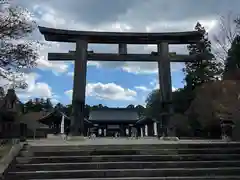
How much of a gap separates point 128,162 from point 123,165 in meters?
0.20

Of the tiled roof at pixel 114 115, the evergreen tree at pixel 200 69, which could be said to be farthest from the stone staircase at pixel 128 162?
the tiled roof at pixel 114 115

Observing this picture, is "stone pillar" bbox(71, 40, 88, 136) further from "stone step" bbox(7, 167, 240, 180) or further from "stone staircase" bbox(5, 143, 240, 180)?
"stone step" bbox(7, 167, 240, 180)

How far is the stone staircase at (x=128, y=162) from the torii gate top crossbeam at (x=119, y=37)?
26.4 feet

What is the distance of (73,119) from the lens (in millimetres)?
15242

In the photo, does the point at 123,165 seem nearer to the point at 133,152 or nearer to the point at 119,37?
the point at 133,152

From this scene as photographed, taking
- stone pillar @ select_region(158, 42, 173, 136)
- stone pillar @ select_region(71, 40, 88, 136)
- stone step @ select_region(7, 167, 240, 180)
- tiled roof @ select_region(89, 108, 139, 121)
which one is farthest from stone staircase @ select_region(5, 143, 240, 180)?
tiled roof @ select_region(89, 108, 139, 121)

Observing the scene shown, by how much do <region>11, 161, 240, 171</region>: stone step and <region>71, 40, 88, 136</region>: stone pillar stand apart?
7286 mm

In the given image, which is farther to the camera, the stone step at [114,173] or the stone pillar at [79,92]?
the stone pillar at [79,92]

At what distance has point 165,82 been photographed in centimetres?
1563

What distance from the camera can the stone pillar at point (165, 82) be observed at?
50.4 ft

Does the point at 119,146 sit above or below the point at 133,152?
above

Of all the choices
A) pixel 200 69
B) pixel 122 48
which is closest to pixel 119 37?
pixel 122 48

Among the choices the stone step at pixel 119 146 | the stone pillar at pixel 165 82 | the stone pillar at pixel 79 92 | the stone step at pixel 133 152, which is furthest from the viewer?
the stone pillar at pixel 165 82

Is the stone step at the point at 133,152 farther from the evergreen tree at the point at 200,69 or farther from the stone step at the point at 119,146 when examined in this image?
the evergreen tree at the point at 200,69
